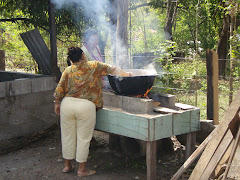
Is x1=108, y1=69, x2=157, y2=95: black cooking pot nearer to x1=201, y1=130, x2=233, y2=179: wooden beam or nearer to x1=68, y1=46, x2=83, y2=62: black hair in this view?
x1=68, y1=46, x2=83, y2=62: black hair

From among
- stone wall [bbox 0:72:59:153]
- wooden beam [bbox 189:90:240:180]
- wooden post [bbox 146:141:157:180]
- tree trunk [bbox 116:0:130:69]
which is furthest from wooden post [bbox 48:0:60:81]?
wooden beam [bbox 189:90:240:180]

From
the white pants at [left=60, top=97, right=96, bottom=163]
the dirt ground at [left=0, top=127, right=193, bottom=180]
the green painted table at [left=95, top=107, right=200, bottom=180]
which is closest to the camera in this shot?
the green painted table at [left=95, top=107, right=200, bottom=180]

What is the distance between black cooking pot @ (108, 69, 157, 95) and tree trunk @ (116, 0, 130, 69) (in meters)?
1.92

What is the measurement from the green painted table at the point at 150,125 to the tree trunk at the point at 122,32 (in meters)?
2.17

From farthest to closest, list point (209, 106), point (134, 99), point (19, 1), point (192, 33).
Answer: point (192, 33) → point (19, 1) → point (209, 106) → point (134, 99)

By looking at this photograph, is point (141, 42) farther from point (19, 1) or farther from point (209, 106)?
point (209, 106)

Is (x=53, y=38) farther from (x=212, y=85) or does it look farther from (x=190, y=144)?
(x=190, y=144)

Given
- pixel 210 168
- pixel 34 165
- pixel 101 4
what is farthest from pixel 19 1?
pixel 210 168

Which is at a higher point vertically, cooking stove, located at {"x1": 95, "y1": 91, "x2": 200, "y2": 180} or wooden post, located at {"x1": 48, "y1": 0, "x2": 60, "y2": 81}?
wooden post, located at {"x1": 48, "y1": 0, "x2": 60, "y2": 81}

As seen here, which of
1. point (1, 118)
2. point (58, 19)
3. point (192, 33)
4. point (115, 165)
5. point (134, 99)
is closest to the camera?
point (134, 99)

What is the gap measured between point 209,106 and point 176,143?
3.00 ft

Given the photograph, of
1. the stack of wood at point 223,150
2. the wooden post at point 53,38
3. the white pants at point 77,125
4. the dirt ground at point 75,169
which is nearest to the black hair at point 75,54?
the white pants at point 77,125

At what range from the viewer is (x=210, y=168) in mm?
3238

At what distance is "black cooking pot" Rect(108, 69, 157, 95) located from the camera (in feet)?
14.3
